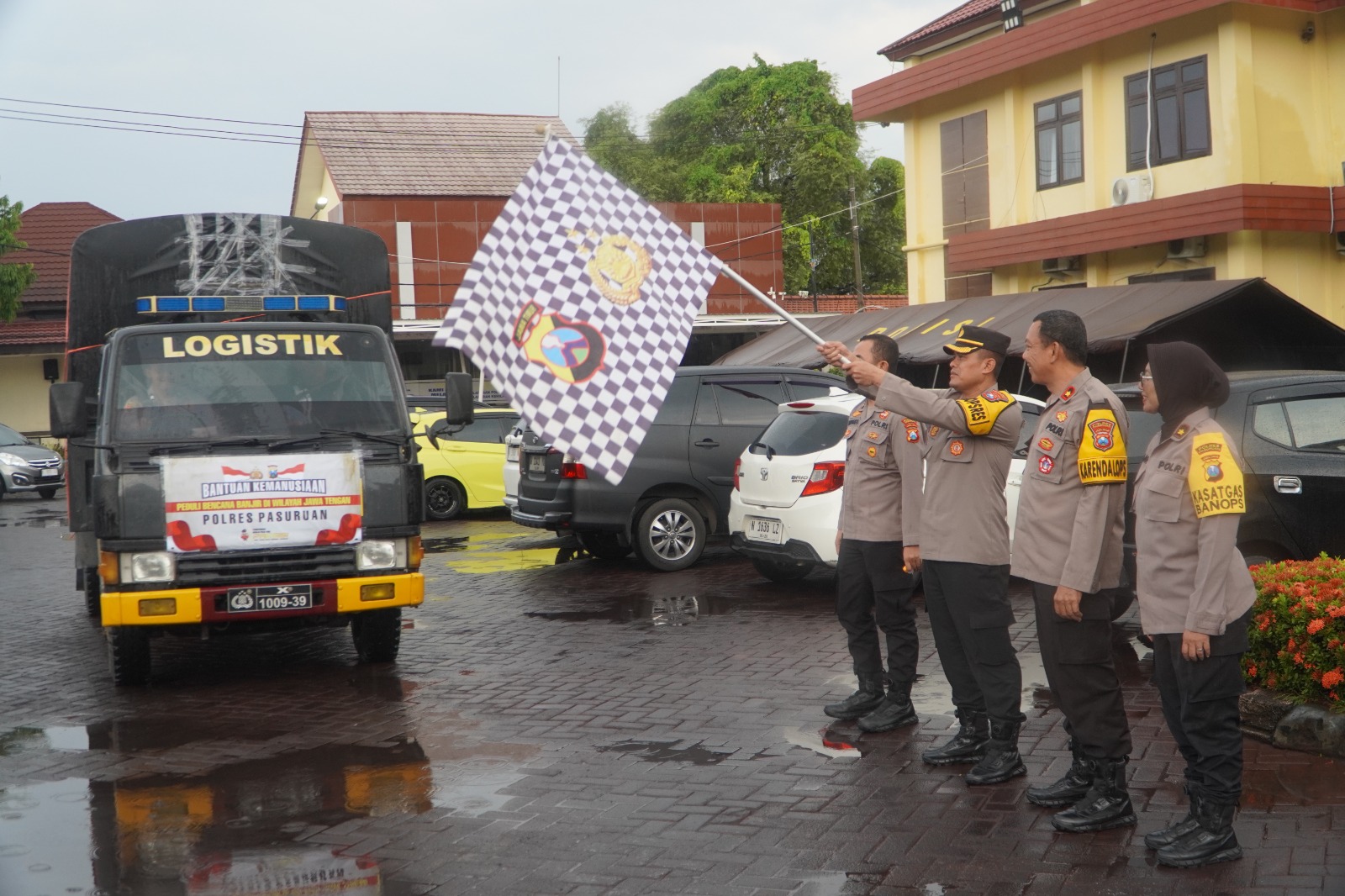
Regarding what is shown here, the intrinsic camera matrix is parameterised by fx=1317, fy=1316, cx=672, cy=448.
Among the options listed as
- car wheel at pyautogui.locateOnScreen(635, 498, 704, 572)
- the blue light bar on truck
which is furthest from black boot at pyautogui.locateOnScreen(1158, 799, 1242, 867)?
car wheel at pyautogui.locateOnScreen(635, 498, 704, 572)

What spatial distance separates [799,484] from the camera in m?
10.6

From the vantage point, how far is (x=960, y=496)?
5.91 m

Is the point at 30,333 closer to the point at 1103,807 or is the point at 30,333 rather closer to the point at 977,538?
the point at 977,538

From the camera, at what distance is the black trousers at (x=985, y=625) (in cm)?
579

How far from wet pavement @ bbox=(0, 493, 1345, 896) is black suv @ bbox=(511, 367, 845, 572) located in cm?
253

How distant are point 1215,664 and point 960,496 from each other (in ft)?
4.90

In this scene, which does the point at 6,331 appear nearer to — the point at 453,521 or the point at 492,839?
the point at 453,521

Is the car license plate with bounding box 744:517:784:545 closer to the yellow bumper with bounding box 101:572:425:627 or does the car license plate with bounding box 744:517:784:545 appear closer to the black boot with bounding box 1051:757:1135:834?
the yellow bumper with bounding box 101:572:425:627

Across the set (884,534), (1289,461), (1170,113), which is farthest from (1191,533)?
(1170,113)

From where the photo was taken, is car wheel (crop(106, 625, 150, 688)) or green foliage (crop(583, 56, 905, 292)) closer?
car wheel (crop(106, 625, 150, 688))

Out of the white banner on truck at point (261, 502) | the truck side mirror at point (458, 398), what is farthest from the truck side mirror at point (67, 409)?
the truck side mirror at point (458, 398)

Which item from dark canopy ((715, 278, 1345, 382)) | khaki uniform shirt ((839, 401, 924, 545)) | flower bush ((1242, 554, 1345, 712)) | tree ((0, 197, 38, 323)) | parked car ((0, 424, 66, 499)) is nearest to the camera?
flower bush ((1242, 554, 1345, 712))

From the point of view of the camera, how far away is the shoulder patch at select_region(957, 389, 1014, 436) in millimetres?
5734

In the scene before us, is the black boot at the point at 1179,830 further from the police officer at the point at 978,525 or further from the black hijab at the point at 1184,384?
the black hijab at the point at 1184,384
